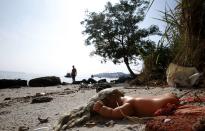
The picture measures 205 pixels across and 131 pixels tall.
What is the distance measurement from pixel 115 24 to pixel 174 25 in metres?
28.7

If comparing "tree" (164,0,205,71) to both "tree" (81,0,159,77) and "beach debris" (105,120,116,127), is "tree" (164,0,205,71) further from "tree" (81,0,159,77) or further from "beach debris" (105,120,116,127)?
"tree" (81,0,159,77)

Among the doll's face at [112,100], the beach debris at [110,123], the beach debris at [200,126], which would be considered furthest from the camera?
the doll's face at [112,100]

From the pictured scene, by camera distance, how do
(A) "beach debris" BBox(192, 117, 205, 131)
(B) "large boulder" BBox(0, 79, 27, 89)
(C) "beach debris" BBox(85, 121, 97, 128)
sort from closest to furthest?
1. (A) "beach debris" BBox(192, 117, 205, 131)
2. (C) "beach debris" BBox(85, 121, 97, 128)
3. (B) "large boulder" BBox(0, 79, 27, 89)

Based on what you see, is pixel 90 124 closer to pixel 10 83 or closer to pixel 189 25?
pixel 189 25

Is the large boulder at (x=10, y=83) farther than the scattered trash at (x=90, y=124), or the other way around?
the large boulder at (x=10, y=83)

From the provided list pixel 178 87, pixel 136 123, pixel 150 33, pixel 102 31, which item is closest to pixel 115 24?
pixel 102 31

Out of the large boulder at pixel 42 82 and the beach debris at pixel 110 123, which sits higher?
the large boulder at pixel 42 82

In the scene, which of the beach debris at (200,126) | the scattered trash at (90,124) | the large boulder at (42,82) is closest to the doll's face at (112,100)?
the scattered trash at (90,124)

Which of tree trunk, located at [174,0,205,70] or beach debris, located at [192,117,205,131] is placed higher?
tree trunk, located at [174,0,205,70]

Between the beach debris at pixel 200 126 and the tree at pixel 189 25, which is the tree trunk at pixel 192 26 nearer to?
the tree at pixel 189 25

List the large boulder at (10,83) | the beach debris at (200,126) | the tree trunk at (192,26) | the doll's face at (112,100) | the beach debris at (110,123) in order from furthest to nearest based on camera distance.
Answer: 1. the large boulder at (10,83)
2. the doll's face at (112,100)
3. the beach debris at (110,123)
4. the tree trunk at (192,26)
5. the beach debris at (200,126)

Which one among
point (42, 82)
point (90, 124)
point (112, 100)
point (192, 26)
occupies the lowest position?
point (90, 124)

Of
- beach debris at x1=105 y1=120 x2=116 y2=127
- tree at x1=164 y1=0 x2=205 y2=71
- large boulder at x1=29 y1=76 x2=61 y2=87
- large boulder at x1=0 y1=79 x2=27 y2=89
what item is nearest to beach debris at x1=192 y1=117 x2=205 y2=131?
tree at x1=164 y1=0 x2=205 y2=71

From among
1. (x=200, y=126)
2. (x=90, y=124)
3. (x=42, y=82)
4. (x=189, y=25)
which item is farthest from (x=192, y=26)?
(x=42, y=82)
